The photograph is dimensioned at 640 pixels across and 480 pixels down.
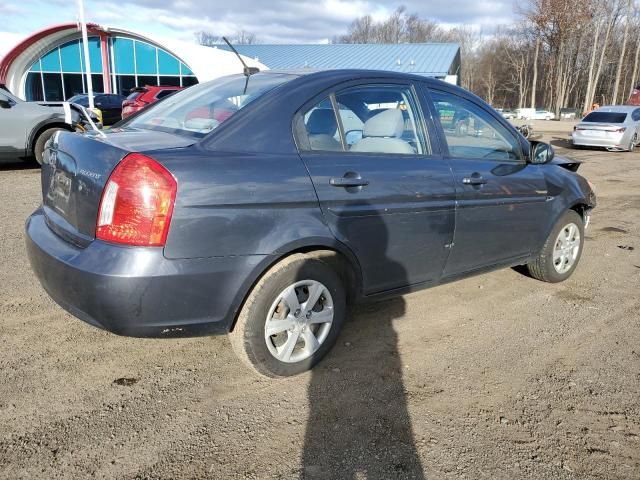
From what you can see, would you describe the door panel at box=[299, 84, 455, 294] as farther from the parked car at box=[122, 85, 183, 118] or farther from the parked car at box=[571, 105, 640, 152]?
the parked car at box=[571, 105, 640, 152]

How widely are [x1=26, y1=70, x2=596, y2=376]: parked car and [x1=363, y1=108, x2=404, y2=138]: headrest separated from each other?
12 millimetres

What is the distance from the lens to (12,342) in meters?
3.34

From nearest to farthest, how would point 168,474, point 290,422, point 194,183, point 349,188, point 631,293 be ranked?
point 168,474 < point 194,183 < point 290,422 < point 349,188 < point 631,293

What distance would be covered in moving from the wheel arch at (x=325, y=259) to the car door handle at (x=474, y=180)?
102 cm

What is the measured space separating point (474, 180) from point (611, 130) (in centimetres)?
1630

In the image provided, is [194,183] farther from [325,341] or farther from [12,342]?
[12,342]

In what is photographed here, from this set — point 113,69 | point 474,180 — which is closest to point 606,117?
point 474,180

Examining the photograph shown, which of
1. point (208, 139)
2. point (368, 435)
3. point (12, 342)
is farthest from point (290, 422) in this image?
point (12, 342)

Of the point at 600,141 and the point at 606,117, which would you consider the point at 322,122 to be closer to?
the point at 600,141

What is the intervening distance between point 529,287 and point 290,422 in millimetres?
2888

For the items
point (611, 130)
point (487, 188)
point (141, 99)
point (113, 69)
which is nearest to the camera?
point (487, 188)

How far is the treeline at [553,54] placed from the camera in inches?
2221

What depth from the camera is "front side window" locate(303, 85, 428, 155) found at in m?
3.04

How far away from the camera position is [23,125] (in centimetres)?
1007
